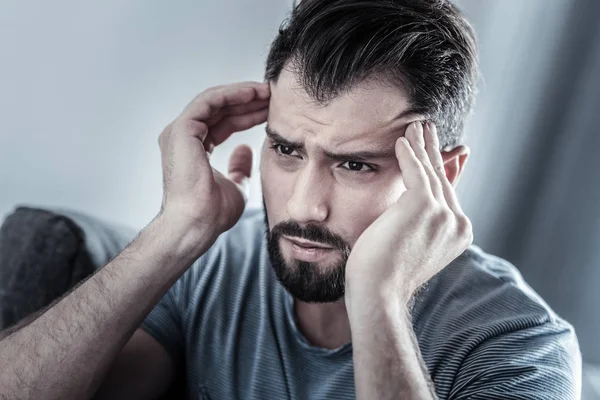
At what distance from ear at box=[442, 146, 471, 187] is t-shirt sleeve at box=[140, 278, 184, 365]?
2.33 ft

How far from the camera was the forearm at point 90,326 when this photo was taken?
145 cm

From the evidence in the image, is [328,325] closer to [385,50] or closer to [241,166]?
[241,166]

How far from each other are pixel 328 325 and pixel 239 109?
551mm

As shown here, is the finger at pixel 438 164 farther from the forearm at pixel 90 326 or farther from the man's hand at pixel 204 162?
the forearm at pixel 90 326

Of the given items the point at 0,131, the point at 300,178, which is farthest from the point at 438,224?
the point at 0,131

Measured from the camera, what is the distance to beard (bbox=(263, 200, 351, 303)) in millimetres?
1465

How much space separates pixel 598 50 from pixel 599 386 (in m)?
0.98

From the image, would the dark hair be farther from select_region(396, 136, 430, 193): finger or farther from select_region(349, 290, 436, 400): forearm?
select_region(349, 290, 436, 400): forearm

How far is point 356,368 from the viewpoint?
125 centimetres

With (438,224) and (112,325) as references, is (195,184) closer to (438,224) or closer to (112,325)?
(112,325)

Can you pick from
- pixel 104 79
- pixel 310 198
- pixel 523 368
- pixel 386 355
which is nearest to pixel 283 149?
pixel 310 198

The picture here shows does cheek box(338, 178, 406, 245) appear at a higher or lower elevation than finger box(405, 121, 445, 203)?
lower

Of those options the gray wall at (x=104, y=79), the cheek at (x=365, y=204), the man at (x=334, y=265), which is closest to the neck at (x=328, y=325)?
the man at (x=334, y=265)

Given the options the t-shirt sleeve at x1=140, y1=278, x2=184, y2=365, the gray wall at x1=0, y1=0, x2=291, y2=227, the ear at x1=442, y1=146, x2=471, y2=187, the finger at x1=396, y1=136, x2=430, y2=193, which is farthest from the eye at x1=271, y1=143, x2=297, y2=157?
the gray wall at x1=0, y1=0, x2=291, y2=227
